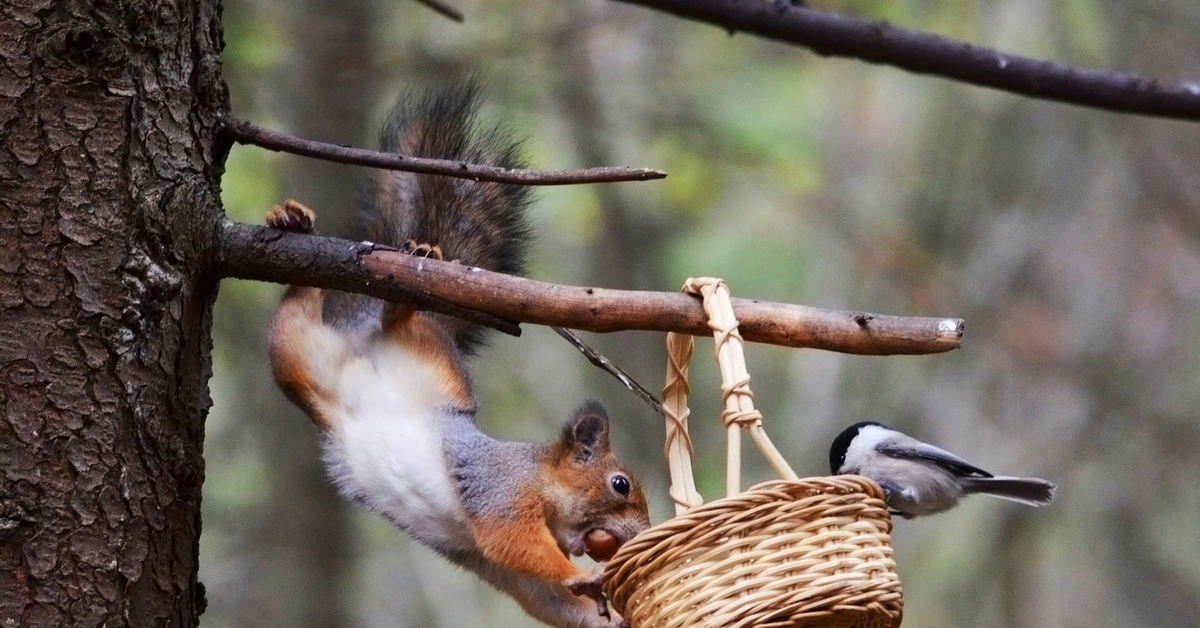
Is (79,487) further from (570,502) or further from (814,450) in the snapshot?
(814,450)

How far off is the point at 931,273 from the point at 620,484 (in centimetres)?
363

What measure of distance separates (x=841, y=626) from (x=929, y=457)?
26.6 inches

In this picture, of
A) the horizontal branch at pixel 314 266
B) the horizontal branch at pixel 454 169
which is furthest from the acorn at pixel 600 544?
the horizontal branch at pixel 454 169

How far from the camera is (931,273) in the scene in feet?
18.0

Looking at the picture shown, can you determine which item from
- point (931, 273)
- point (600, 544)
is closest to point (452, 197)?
point (600, 544)

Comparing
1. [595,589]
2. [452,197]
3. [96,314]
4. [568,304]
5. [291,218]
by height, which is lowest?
[595,589]

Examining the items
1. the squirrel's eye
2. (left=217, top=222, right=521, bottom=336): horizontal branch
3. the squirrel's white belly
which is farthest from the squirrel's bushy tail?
(left=217, top=222, right=521, bottom=336): horizontal branch

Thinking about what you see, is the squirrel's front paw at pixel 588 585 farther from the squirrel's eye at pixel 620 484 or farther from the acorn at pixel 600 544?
the squirrel's eye at pixel 620 484

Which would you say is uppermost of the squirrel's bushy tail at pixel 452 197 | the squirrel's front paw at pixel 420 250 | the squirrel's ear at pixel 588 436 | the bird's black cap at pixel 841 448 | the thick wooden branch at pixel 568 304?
the squirrel's bushy tail at pixel 452 197

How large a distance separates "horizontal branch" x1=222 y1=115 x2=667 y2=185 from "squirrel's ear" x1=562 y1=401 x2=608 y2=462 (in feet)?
2.57

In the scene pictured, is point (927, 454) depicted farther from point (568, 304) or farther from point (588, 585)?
point (568, 304)

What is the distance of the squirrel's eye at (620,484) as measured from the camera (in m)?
2.19

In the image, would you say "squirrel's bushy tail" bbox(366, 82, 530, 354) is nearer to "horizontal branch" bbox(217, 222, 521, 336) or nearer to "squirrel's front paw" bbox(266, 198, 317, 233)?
"squirrel's front paw" bbox(266, 198, 317, 233)

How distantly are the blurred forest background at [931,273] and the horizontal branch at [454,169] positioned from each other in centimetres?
294
